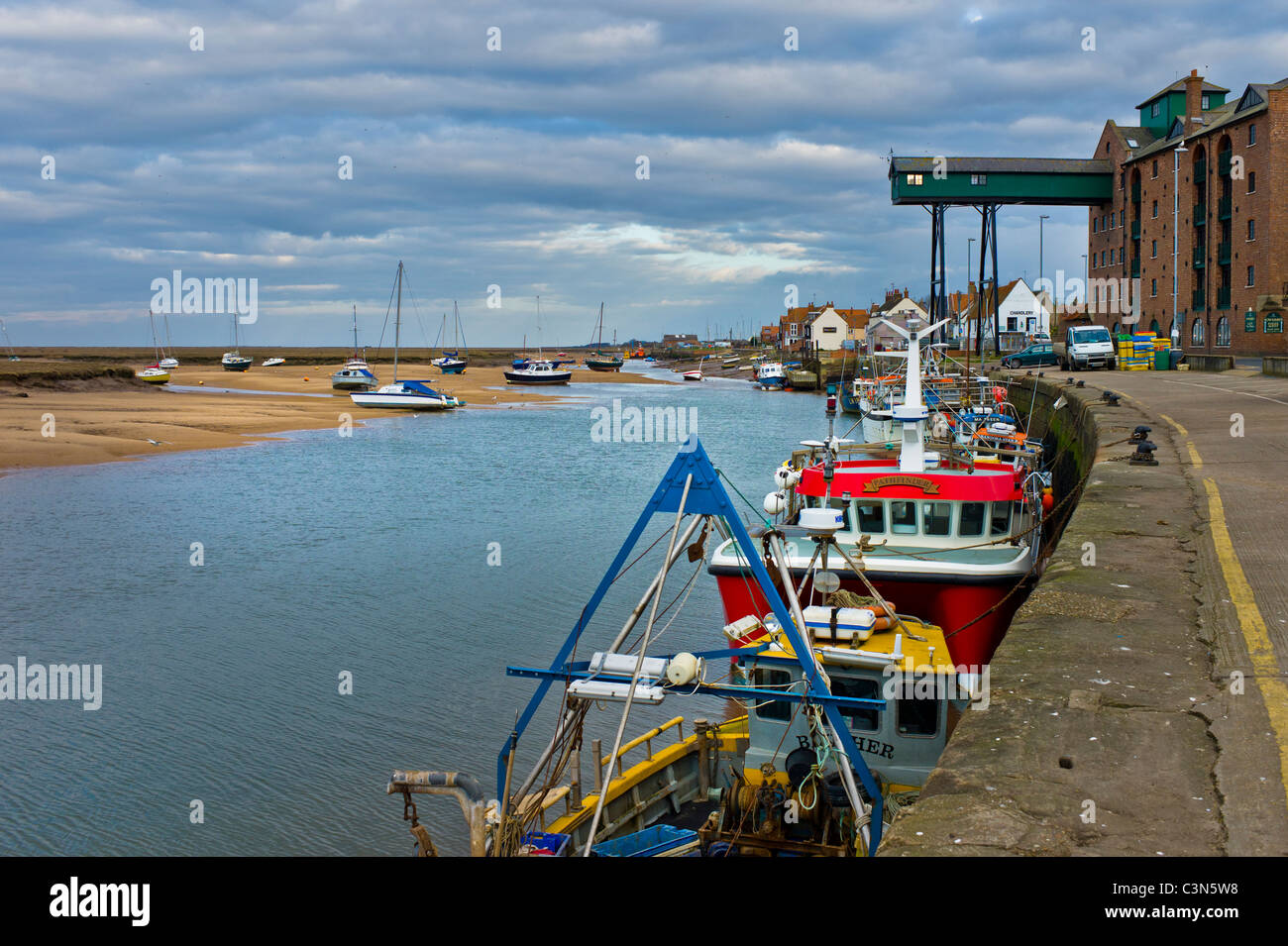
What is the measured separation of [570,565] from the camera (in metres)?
25.2

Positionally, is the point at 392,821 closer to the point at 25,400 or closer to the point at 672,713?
the point at 672,713

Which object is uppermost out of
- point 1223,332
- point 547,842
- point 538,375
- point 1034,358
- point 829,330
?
point 829,330

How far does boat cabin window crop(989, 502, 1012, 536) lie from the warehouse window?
4917cm

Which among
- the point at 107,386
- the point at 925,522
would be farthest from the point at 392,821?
the point at 107,386

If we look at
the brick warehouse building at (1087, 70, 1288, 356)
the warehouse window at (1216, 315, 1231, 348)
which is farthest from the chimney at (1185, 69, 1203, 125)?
the warehouse window at (1216, 315, 1231, 348)

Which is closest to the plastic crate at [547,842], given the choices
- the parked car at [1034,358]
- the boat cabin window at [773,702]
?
→ the boat cabin window at [773,702]

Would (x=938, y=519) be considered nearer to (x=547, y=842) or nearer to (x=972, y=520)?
(x=972, y=520)

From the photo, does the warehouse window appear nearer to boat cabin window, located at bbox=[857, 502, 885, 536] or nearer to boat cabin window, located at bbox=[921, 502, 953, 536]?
boat cabin window, located at bbox=[921, 502, 953, 536]

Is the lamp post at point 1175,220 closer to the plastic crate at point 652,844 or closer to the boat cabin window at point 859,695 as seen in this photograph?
the boat cabin window at point 859,695

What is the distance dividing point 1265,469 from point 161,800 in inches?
674

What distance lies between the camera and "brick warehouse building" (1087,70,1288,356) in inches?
2041

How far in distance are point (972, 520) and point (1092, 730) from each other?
9262 millimetres

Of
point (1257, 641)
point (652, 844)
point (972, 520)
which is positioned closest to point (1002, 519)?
point (972, 520)

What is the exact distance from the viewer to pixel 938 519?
15828mm
